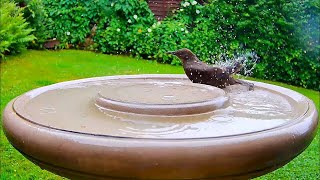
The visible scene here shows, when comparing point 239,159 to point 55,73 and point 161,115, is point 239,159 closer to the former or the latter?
point 161,115

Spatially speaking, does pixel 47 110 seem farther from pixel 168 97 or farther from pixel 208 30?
pixel 208 30

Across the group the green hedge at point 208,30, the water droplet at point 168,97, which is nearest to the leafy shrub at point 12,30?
the green hedge at point 208,30

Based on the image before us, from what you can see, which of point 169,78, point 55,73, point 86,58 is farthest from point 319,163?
point 86,58

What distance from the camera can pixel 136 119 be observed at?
221 centimetres

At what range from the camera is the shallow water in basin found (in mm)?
2047

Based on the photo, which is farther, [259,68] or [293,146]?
[259,68]

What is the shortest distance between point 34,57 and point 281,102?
722 centimetres

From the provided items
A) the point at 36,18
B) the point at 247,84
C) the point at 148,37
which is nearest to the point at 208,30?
the point at 148,37

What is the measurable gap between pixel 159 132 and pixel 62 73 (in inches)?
249

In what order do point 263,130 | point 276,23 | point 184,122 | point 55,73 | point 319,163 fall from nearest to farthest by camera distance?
point 263,130 → point 184,122 → point 319,163 → point 55,73 → point 276,23

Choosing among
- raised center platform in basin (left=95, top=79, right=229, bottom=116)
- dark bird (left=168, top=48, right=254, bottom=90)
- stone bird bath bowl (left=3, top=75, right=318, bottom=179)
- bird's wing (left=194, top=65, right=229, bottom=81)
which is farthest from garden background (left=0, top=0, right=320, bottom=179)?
stone bird bath bowl (left=3, top=75, right=318, bottom=179)

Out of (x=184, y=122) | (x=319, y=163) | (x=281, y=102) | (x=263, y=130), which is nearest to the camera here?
(x=263, y=130)

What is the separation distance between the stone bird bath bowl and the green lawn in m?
2.38

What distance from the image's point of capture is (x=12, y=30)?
8.89 metres
